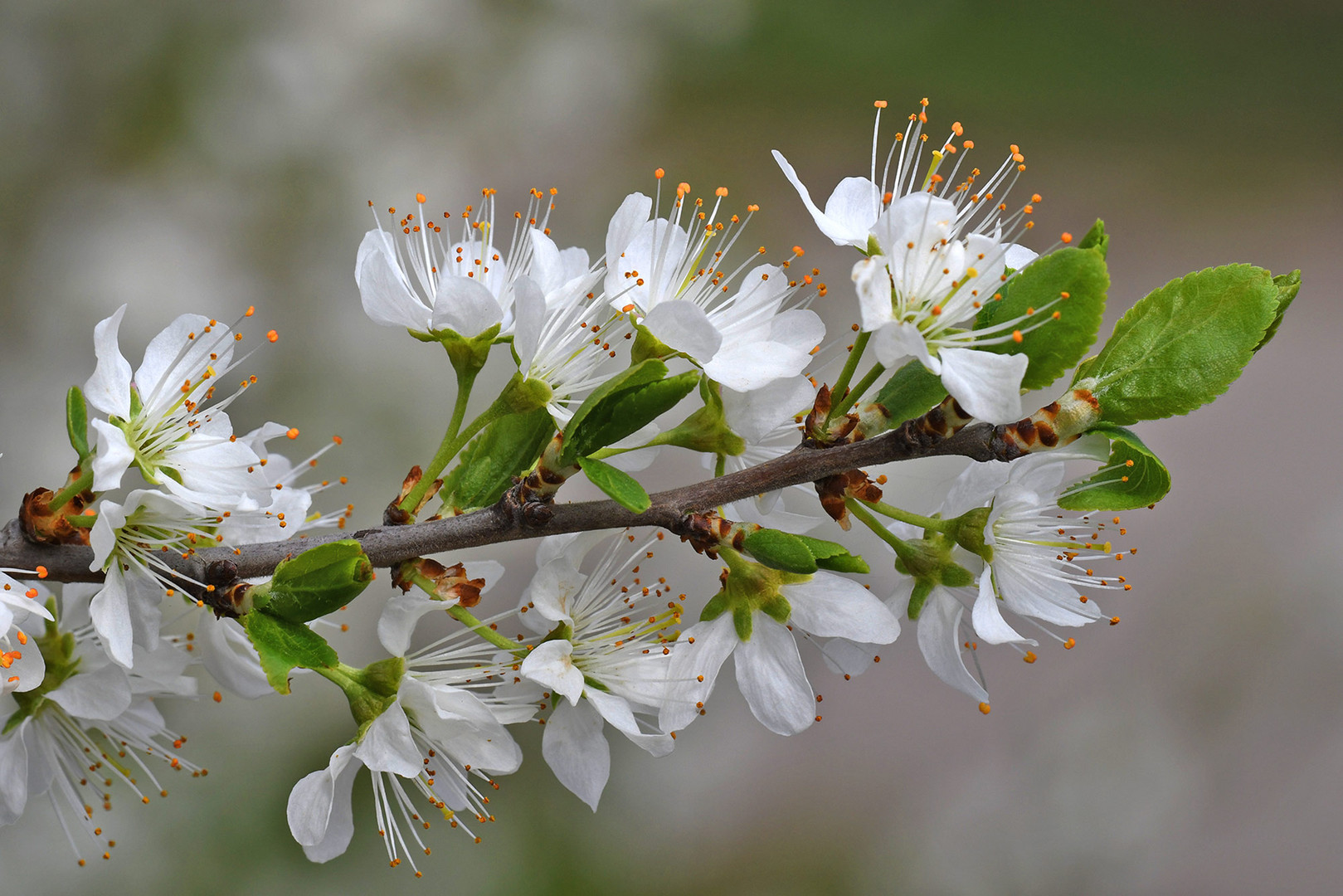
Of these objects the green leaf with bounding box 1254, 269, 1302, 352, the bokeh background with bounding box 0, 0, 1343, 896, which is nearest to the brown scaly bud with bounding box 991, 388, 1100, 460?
the green leaf with bounding box 1254, 269, 1302, 352

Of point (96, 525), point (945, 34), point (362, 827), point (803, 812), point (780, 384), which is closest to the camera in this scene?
point (96, 525)

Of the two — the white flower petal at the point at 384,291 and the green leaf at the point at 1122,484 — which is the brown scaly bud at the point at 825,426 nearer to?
the green leaf at the point at 1122,484

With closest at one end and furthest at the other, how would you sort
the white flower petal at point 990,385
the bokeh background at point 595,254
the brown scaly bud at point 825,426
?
the white flower petal at point 990,385 → the brown scaly bud at point 825,426 → the bokeh background at point 595,254

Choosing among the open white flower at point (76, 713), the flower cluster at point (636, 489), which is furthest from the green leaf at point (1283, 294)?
the open white flower at point (76, 713)

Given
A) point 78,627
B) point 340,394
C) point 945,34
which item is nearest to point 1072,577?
point 78,627

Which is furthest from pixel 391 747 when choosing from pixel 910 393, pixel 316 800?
pixel 910 393

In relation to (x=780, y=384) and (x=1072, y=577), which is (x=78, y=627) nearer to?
(x=780, y=384)

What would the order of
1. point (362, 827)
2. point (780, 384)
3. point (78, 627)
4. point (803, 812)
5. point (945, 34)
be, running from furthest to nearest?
point (945, 34) → point (803, 812) → point (362, 827) → point (78, 627) → point (780, 384)

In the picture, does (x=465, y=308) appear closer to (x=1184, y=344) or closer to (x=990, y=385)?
(x=990, y=385)
